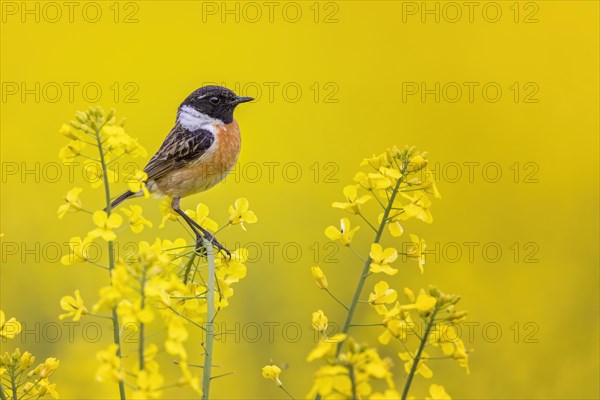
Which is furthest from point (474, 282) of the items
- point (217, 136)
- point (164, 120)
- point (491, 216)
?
point (164, 120)

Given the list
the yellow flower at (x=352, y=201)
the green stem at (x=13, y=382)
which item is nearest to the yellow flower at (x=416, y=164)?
the yellow flower at (x=352, y=201)

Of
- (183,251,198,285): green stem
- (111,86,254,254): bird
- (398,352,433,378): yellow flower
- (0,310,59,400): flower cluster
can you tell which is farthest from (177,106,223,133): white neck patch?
(398,352,433,378): yellow flower

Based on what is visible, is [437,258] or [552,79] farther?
[552,79]

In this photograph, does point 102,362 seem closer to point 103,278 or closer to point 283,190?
point 103,278

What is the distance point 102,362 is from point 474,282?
13.3 feet

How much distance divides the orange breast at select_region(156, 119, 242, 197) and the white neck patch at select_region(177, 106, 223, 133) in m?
0.04

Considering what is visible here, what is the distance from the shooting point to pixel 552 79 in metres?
7.43

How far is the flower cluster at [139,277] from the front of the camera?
6.45 ft

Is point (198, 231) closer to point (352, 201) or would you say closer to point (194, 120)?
point (194, 120)

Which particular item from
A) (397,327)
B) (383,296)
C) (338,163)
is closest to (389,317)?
(397,327)

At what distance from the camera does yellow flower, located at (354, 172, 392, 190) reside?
2.37 metres

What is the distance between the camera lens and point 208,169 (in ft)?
14.3

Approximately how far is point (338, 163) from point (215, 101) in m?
2.43

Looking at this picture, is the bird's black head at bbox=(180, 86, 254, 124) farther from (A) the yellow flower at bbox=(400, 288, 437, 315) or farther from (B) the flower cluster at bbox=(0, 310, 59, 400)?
(A) the yellow flower at bbox=(400, 288, 437, 315)
